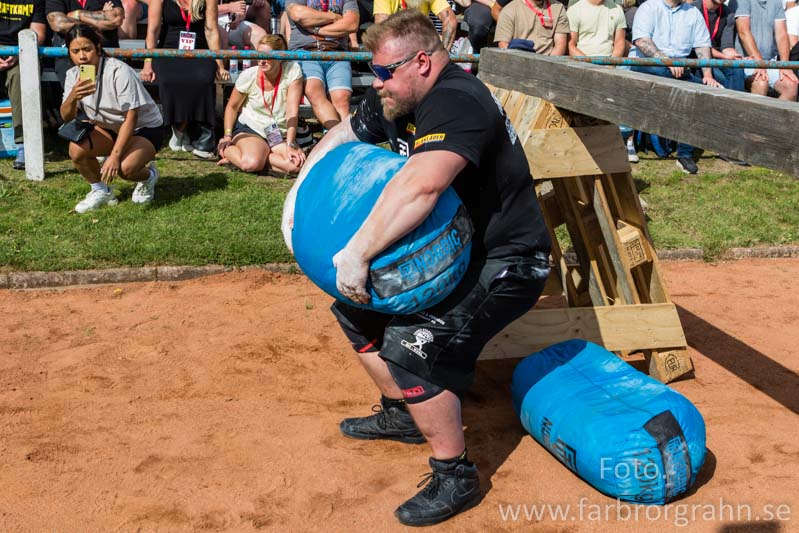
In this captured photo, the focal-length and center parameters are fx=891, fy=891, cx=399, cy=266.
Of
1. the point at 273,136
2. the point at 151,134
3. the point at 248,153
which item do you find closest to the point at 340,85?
the point at 273,136

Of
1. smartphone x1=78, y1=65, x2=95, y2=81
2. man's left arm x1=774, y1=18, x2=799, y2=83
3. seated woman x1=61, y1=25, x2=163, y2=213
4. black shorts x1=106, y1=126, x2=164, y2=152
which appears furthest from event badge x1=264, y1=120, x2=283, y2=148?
man's left arm x1=774, y1=18, x2=799, y2=83

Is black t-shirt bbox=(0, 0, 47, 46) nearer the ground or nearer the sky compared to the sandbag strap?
nearer the ground

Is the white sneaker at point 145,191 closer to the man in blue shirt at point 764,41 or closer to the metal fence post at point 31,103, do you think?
the metal fence post at point 31,103

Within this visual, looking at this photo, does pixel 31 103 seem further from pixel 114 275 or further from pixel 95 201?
pixel 114 275

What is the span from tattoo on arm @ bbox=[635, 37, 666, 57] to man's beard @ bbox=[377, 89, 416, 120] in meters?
7.19

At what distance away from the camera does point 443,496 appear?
12.8 feet

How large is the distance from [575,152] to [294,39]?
18.5 feet

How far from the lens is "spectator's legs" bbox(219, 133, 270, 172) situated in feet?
29.6

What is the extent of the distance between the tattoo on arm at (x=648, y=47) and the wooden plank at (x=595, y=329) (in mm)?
5964

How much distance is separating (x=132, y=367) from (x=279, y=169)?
13.6ft

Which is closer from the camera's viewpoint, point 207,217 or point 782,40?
point 207,217

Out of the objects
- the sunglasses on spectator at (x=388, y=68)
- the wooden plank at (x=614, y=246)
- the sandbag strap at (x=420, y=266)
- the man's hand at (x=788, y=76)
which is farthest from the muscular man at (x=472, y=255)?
the man's hand at (x=788, y=76)

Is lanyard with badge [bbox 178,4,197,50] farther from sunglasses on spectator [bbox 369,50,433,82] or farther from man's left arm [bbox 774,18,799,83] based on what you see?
man's left arm [bbox 774,18,799,83]

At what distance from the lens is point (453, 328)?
12.7 ft
